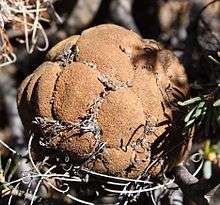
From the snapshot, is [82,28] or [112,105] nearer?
[112,105]

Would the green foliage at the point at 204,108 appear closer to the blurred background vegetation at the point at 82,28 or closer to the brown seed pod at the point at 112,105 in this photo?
the brown seed pod at the point at 112,105

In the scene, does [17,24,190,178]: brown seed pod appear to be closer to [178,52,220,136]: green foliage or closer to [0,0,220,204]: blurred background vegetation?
[178,52,220,136]: green foliage

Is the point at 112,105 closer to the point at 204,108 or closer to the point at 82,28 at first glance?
the point at 204,108

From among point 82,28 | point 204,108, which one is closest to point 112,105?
point 204,108

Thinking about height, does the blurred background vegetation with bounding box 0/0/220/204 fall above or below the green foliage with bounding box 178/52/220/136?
below

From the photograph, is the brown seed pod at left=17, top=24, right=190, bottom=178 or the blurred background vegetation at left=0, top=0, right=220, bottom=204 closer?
the brown seed pod at left=17, top=24, right=190, bottom=178

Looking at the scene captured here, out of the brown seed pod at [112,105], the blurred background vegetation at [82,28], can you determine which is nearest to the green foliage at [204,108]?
the brown seed pod at [112,105]

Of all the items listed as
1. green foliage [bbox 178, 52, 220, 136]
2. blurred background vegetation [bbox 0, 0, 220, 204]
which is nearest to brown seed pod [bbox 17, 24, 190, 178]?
green foliage [bbox 178, 52, 220, 136]

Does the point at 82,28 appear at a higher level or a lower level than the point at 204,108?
lower

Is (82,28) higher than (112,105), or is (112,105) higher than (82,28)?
(112,105)

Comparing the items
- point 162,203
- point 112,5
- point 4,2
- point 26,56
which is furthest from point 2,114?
point 162,203
